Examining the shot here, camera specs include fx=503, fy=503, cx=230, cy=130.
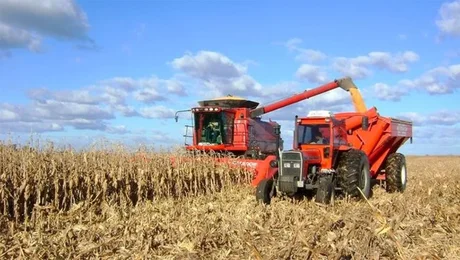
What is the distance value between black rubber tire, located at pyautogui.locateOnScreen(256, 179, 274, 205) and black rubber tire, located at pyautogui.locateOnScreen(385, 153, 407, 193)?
432cm

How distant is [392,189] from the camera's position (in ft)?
42.2

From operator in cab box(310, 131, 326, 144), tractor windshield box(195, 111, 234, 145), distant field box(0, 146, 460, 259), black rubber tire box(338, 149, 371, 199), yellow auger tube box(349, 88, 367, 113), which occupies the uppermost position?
yellow auger tube box(349, 88, 367, 113)

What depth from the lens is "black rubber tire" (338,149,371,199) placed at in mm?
10195

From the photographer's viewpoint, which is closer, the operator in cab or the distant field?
the distant field

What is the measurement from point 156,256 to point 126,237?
31.8 inches

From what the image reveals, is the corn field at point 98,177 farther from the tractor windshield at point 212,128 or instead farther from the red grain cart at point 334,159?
the tractor windshield at point 212,128

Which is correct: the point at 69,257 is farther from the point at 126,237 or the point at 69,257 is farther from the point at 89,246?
the point at 126,237

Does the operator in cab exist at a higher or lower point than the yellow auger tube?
lower

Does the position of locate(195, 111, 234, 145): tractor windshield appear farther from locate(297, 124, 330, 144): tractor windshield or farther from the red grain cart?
locate(297, 124, 330, 144): tractor windshield

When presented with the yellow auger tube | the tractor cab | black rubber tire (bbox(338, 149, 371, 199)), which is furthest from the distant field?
the yellow auger tube

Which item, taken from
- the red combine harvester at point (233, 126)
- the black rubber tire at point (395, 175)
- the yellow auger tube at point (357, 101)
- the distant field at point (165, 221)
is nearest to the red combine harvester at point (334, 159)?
the black rubber tire at point (395, 175)

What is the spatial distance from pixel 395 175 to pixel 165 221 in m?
7.76

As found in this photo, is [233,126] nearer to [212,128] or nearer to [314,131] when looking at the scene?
[212,128]

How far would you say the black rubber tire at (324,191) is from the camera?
9.39 metres
